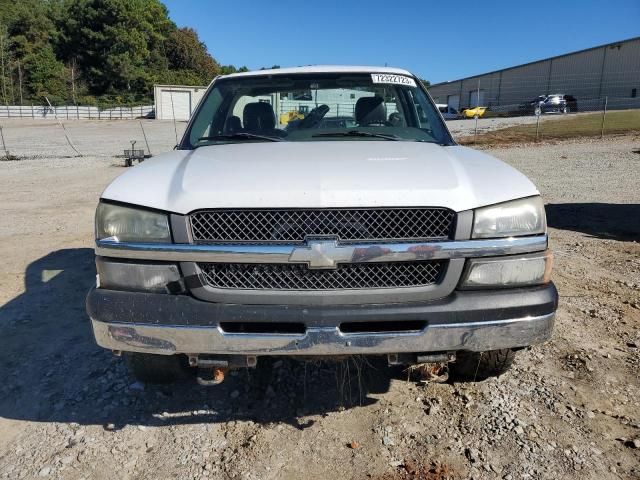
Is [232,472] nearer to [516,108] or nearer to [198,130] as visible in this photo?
[198,130]

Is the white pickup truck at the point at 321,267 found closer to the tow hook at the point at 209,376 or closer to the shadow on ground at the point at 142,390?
the tow hook at the point at 209,376

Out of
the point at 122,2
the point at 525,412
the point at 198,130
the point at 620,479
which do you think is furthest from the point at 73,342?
the point at 122,2

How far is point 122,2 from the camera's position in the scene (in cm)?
6662

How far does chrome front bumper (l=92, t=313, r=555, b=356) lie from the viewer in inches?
87.8

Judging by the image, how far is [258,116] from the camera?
374cm

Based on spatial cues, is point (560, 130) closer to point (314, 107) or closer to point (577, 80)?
point (314, 107)

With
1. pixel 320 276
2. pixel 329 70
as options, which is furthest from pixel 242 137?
pixel 320 276

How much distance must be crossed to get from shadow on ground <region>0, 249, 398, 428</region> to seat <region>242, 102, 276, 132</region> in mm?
1608

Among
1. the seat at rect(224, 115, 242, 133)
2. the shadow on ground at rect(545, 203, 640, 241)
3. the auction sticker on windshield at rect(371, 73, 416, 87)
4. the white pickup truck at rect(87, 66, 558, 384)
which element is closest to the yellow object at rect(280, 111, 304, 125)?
the seat at rect(224, 115, 242, 133)

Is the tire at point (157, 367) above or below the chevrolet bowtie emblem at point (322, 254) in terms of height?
below

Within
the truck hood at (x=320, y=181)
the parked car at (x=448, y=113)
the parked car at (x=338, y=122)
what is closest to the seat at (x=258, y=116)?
the parked car at (x=338, y=122)

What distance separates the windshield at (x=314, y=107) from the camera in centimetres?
356

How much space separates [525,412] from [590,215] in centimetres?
598

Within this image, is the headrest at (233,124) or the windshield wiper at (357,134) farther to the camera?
the headrest at (233,124)
